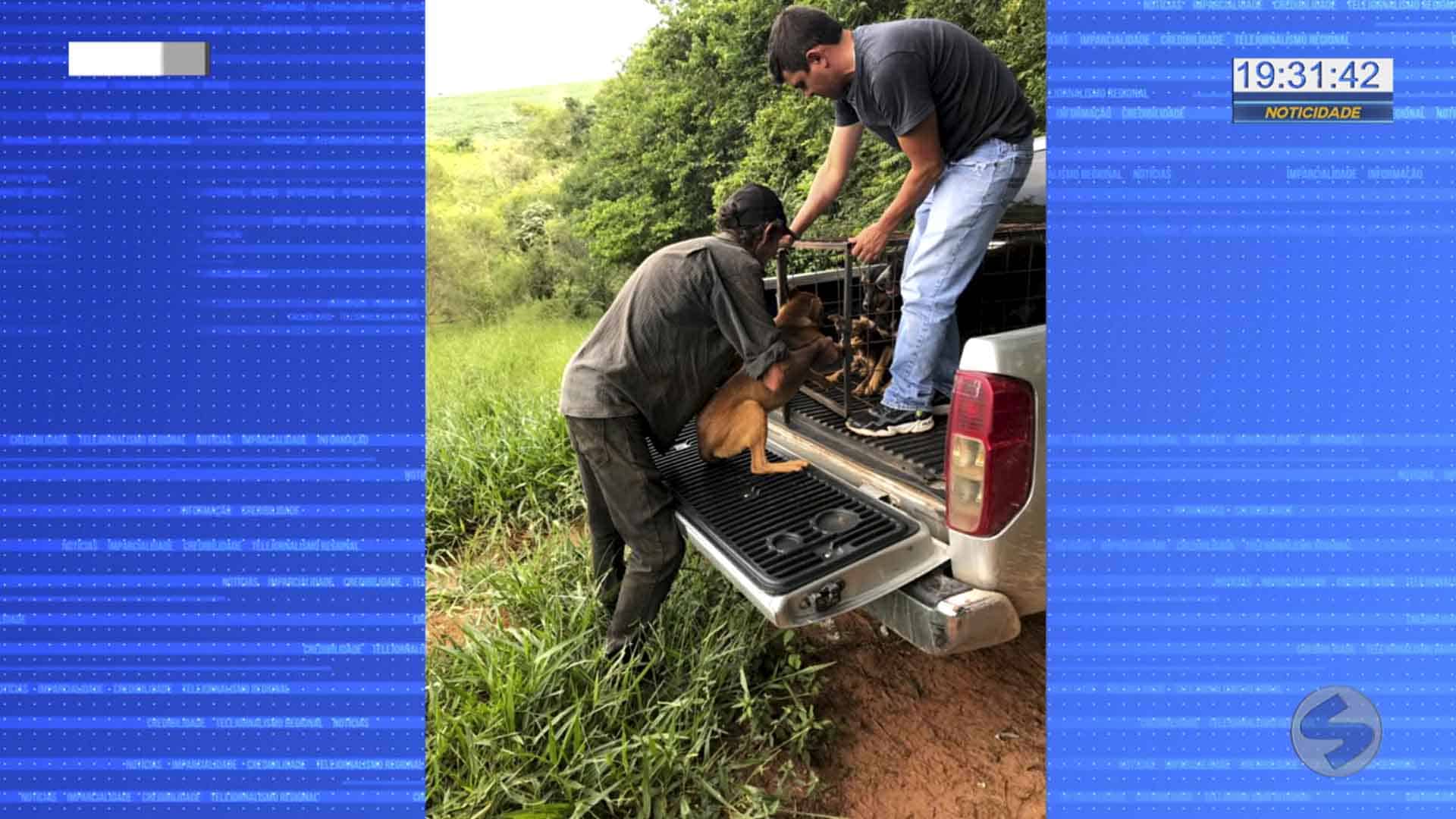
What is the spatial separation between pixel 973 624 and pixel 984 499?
312mm


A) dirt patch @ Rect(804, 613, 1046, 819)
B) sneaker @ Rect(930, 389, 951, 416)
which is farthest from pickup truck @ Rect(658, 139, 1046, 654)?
dirt patch @ Rect(804, 613, 1046, 819)

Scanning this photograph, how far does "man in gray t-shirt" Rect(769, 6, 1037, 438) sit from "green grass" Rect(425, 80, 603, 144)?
9.34m

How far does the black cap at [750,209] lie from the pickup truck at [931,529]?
325mm

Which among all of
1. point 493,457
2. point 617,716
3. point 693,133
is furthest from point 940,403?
point 693,133

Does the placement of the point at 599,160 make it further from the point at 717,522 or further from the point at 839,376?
the point at 717,522

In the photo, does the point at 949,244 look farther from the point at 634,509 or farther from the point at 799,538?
the point at 634,509

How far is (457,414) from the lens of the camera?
5664mm

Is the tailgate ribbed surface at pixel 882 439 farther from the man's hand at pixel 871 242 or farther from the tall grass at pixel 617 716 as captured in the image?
the tall grass at pixel 617 716

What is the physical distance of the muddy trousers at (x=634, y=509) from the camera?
2695 millimetres

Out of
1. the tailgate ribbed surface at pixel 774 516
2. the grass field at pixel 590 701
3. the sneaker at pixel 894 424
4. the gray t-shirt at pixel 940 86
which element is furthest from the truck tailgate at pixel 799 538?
the gray t-shirt at pixel 940 86

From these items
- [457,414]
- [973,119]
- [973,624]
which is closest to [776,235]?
[973,119]

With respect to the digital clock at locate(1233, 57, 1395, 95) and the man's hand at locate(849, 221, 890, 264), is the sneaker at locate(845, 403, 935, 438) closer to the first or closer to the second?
the man's hand at locate(849, 221, 890, 264)

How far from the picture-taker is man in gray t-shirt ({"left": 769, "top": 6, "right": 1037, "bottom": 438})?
280cm

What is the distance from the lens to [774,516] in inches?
104
